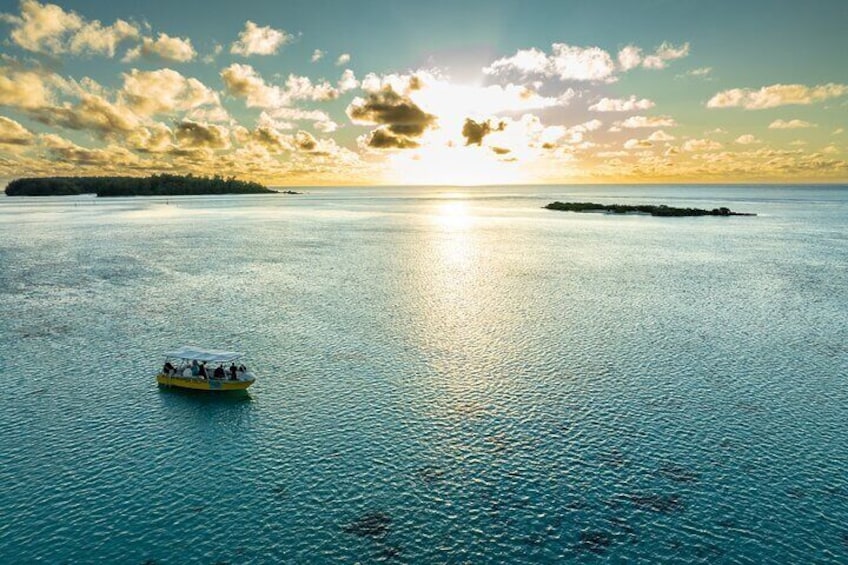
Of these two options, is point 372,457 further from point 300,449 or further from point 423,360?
point 423,360

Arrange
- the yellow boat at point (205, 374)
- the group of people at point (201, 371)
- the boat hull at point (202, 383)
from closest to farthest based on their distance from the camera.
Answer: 1. the boat hull at point (202, 383)
2. the yellow boat at point (205, 374)
3. the group of people at point (201, 371)

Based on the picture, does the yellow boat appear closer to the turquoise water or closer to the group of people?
the group of people

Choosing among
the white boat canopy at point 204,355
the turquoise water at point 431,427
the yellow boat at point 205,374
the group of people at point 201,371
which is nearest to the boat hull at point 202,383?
the yellow boat at point 205,374

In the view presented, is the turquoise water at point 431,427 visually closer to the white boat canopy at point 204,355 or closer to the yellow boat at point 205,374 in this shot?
the yellow boat at point 205,374

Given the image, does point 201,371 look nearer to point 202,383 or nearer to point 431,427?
point 202,383

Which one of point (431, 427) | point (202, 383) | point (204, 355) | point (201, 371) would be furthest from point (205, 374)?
point (431, 427)

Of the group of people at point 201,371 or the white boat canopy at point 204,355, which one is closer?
the group of people at point 201,371

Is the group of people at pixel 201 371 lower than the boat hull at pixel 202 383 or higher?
higher

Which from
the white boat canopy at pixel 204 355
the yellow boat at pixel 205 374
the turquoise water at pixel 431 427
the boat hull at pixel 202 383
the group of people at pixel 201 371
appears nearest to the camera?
the turquoise water at pixel 431 427
